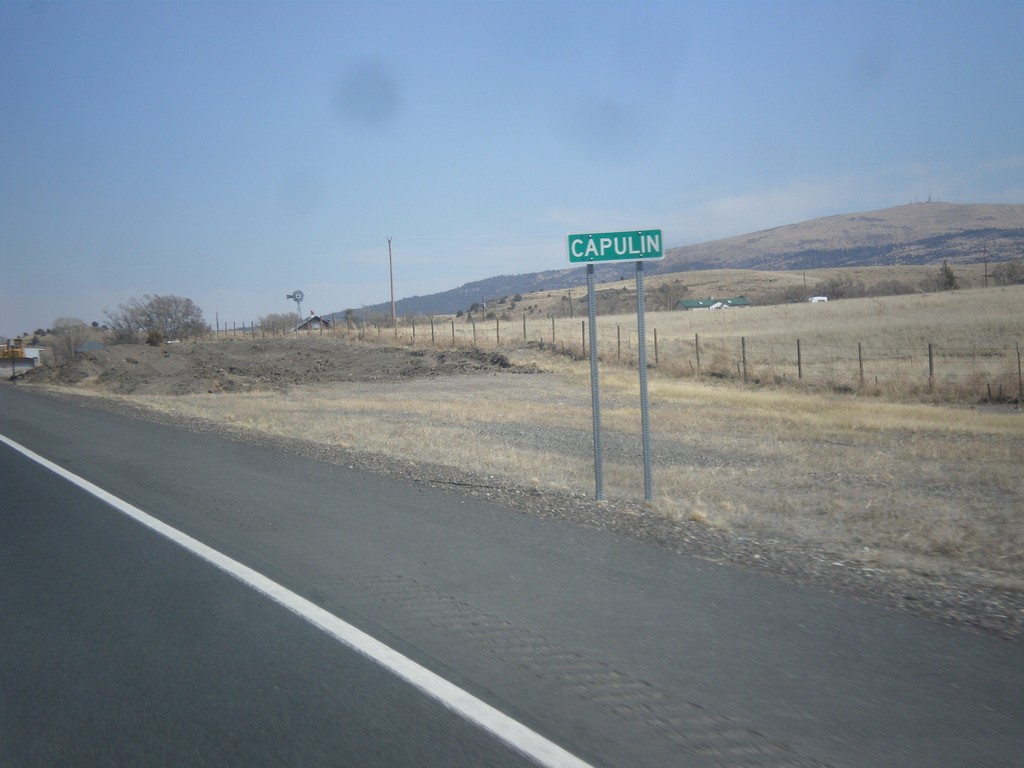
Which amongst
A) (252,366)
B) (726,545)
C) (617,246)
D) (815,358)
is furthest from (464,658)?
(252,366)

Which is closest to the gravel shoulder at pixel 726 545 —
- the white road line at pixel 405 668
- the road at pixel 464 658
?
the road at pixel 464 658

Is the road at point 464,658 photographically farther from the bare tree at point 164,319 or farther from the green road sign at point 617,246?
the bare tree at point 164,319

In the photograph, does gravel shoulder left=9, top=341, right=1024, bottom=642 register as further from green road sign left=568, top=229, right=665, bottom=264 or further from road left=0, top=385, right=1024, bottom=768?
green road sign left=568, top=229, right=665, bottom=264

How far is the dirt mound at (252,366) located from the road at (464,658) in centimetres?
3423

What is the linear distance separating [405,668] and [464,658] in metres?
0.38

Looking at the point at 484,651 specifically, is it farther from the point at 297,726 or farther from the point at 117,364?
the point at 117,364

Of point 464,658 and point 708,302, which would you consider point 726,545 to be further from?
point 708,302

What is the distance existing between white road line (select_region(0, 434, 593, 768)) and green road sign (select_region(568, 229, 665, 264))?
5.00m

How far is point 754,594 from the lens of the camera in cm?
657

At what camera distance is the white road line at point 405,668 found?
159 inches

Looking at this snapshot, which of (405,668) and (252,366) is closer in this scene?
(405,668)

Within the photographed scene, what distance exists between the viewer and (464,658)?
17.1ft

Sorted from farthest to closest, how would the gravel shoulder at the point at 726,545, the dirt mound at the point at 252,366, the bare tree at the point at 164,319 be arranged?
1. the bare tree at the point at 164,319
2. the dirt mound at the point at 252,366
3. the gravel shoulder at the point at 726,545

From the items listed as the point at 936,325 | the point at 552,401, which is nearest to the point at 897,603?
the point at 552,401
